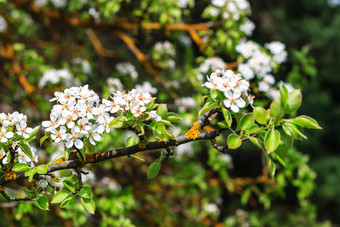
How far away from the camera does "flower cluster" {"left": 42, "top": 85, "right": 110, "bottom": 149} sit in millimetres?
951

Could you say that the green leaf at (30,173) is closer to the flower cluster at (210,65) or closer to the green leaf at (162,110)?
the green leaf at (162,110)

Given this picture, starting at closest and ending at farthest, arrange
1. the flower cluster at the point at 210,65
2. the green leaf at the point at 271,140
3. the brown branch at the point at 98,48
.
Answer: the green leaf at the point at 271,140 → the flower cluster at the point at 210,65 → the brown branch at the point at 98,48

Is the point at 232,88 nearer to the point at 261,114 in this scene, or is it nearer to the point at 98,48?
the point at 261,114

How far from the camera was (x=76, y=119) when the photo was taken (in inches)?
38.8

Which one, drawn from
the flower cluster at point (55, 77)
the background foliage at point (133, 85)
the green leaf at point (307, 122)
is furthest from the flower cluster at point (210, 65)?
the green leaf at point (307, 122)

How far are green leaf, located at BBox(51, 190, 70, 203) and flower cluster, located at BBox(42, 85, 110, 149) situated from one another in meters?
0.13

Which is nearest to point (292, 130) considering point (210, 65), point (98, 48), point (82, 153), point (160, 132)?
point (160, 132)

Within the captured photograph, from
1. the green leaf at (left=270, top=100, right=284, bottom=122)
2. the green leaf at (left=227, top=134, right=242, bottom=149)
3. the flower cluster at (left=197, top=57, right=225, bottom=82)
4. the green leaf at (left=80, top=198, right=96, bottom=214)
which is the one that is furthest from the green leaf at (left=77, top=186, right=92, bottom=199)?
the flower cluster at (left=197, top=57, right=225, bottom=82)

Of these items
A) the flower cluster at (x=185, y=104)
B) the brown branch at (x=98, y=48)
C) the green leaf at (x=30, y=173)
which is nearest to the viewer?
the green leaf at (x=30, y=173)

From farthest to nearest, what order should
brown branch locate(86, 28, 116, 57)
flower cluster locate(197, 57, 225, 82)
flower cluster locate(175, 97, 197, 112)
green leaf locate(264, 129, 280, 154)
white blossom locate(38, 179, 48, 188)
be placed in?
brown branch locate(86, 28, 116, 57) < flower cluster locate(175, 97, 197, 112) < flower cluster locate(197, 57, 225, 82) < white blossom locate(38, 179, 48, 188) < green leaf locate(264, 129, 280, 154)

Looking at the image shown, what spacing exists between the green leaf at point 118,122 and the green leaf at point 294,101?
397 mm

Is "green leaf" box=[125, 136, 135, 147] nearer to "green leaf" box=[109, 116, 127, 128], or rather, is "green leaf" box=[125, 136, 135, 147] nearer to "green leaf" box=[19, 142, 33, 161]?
"green leaf" box=[109, 116, 127, 128]

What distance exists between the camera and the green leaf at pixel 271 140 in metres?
0.83

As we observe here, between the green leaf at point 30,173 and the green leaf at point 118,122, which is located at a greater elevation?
the green leaf at point 118,122
